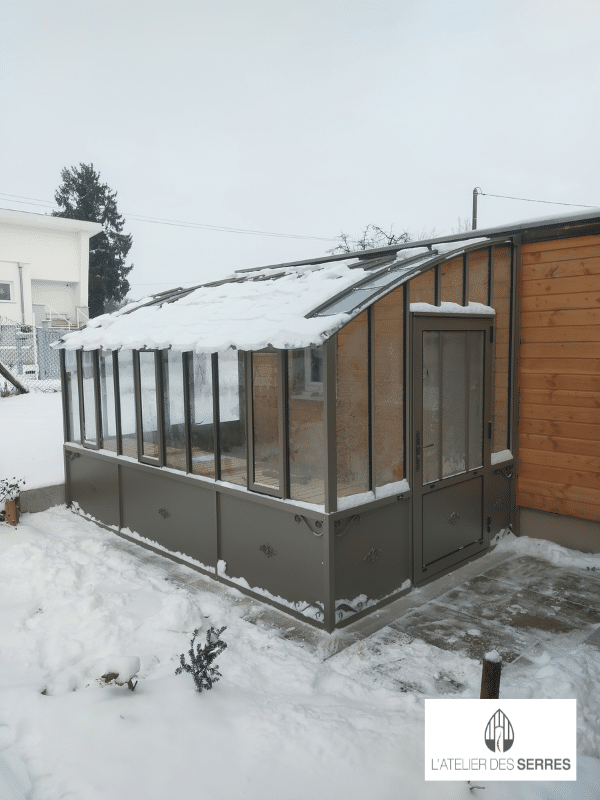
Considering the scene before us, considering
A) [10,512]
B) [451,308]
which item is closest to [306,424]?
[451,308]

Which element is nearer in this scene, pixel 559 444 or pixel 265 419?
pixel 265 419

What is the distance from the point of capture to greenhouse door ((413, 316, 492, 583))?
16.4 feet

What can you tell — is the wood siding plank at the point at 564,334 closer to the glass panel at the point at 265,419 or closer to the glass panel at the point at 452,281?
the glass panel at the point at 452,281

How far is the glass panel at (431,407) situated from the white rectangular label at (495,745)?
2.29m

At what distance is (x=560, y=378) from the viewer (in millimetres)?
5746

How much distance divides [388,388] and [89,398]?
402 centimetres

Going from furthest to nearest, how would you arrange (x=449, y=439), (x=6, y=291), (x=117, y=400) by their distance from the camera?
1. (x=6, y=291)
2. (x=117, y=400)
3. (x=449, y=439)

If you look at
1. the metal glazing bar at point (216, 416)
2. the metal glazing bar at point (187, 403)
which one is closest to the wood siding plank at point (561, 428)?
the metal glazing bar at point (216, 416)

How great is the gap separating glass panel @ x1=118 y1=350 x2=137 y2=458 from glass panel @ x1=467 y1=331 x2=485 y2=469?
11.5 feet

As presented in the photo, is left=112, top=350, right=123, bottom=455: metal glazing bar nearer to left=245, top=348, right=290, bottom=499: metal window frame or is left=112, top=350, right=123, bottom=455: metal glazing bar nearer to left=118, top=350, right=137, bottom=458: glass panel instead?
left=118, top=350, right=137, bottom=458: glass panel

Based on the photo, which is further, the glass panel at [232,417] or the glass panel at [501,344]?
the glass panel at [501,344]

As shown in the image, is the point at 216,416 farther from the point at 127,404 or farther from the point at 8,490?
the point at 8,490

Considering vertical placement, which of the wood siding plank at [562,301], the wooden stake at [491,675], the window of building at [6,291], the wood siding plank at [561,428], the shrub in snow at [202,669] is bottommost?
the shrub in snow at [202,669]

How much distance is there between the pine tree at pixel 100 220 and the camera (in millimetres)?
31984
